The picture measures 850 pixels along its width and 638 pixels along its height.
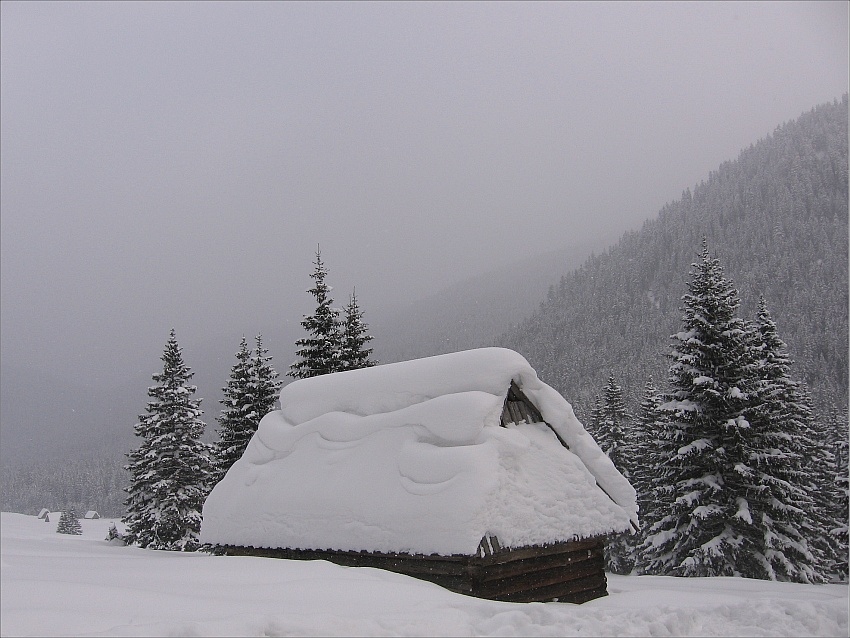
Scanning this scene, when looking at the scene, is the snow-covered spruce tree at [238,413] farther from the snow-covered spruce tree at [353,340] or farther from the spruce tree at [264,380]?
the snow-covered spruce tree at [353,340]

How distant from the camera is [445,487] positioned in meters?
9.21

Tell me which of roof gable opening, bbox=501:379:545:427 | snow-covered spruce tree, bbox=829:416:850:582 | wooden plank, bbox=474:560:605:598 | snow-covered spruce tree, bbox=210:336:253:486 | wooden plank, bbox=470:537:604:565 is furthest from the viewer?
snow-covered spruce tree, bbox=829:416:850:582

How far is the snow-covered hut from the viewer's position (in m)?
9.06

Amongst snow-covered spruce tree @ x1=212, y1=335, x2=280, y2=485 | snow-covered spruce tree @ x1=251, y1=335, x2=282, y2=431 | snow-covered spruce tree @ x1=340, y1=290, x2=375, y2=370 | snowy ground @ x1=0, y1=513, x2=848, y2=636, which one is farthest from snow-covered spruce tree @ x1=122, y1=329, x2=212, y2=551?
snowy ground @ x1=0, y1=513, x2=848, y2=636

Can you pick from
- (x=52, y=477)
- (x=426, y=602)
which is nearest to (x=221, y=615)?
(x=426, y=602)

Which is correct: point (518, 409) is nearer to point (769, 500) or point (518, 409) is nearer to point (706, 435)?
point (706, 435)

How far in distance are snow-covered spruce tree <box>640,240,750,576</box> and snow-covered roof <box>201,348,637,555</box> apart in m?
9.60

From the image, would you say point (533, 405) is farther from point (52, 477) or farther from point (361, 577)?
point (52, 477)

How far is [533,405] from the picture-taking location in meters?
11.1

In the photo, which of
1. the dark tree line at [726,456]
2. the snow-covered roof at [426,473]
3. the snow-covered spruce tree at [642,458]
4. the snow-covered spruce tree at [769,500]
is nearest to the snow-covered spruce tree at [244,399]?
the snow-covered roof at [426,473]

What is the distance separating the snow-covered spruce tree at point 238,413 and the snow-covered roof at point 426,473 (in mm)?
12599

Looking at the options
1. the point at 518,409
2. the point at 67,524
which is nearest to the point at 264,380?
the point at 518,409

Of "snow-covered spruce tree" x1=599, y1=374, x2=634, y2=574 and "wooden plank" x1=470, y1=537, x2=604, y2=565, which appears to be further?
"snow-covered spruce tree" x1=599, y1=374, x2=634, y2=574

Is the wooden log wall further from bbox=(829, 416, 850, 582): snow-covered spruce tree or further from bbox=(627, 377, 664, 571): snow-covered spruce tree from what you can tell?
bbox=(829, 416, 850, 582): snow-covered spruce tree
